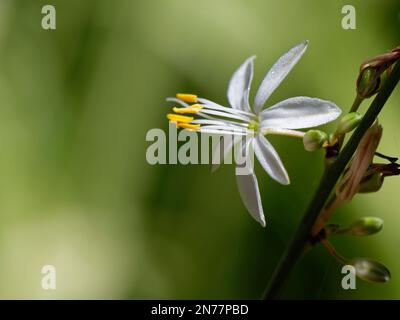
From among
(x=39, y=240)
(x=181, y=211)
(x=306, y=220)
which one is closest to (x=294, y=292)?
(x=181, y=211)

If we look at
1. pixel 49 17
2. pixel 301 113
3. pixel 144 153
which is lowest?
pixel 144 153

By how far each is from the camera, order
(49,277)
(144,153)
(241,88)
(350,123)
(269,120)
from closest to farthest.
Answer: (350,123)
(269,120)
(241,88)
(49,277)
(144,153)

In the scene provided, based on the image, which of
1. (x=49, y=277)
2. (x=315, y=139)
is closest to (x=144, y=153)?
(x=49, y=277)

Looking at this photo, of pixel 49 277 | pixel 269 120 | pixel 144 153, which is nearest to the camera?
pixel 269 120

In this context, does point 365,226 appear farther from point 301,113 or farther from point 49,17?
point 49,17

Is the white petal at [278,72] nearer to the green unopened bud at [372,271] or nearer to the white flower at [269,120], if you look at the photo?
the white flower at [269,120]

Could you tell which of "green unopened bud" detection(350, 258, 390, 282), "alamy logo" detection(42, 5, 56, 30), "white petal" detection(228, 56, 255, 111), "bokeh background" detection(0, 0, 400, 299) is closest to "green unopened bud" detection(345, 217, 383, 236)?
"green unopened bud" detection(350, 258, 390, 282)
